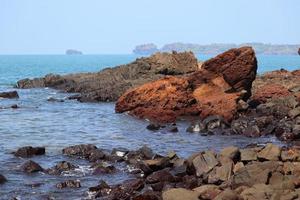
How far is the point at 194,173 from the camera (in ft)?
75.9

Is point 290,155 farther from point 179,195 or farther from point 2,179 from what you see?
point 2,179

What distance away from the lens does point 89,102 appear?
197 feet

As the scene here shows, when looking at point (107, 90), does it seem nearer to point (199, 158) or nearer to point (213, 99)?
point (213, 99)

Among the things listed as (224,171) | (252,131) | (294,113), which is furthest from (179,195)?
(294,113)

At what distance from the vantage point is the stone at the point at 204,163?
74.0ft

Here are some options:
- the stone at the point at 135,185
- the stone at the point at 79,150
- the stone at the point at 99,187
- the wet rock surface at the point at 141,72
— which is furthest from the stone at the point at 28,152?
the wet rock surface at the point at 141,72

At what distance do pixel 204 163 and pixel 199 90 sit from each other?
2460 centimetres

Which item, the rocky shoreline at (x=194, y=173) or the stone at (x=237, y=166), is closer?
the rocky shoreline at (x=194, y=173)

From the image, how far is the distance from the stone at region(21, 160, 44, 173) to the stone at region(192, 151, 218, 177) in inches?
313

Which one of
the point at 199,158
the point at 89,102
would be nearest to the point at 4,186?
the point at 199,158

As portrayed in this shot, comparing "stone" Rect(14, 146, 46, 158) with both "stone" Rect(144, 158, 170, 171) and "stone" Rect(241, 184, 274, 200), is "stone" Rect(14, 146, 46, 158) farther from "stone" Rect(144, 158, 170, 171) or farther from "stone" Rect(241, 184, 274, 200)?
"stone" Rect(241, 184, 274, 200)

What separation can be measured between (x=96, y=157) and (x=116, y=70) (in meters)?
54.2

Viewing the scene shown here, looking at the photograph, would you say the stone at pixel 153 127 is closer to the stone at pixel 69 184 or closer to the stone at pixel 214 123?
the stone at pixel 214 123

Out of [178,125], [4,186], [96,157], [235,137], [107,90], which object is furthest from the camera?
[107,90]
